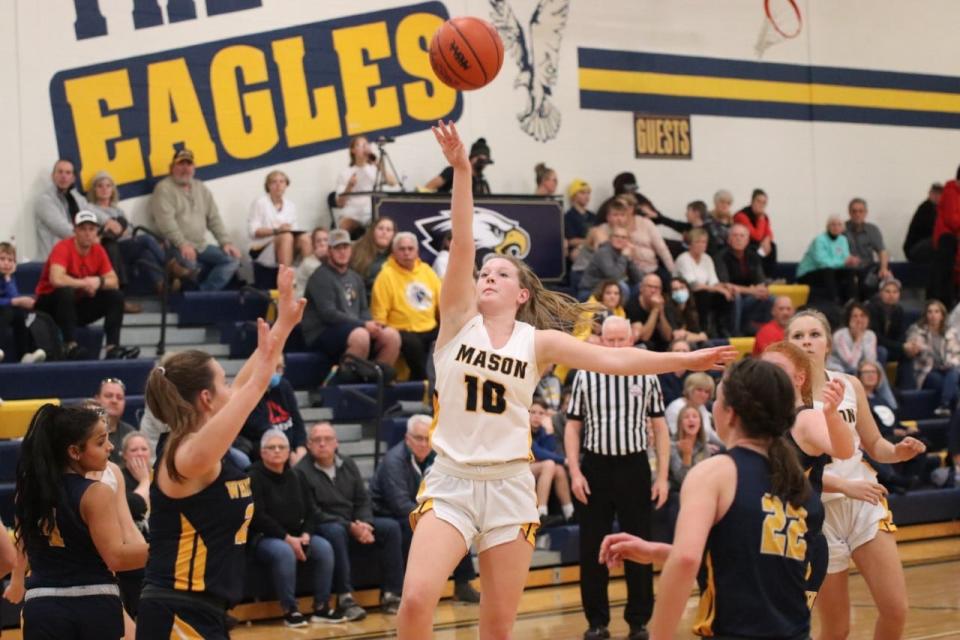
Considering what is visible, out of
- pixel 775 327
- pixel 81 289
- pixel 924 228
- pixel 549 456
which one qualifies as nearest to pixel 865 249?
pixel 924 228

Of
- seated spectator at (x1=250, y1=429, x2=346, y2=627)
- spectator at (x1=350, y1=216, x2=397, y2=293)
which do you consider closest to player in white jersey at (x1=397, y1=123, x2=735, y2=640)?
seated spectator at (x1=250, y1=429, x2=346, y2=627)

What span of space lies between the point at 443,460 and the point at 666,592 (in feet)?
5.58

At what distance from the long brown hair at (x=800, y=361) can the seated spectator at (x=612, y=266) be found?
8.28 metres

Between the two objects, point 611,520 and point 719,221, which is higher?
point 719,221

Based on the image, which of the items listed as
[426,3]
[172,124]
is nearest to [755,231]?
[426,3]

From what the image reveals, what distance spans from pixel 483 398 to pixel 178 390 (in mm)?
1307

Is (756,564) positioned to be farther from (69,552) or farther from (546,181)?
(546,181)

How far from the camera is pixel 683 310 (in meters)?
14.0

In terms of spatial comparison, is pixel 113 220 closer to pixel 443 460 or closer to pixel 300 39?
pixel 300 39

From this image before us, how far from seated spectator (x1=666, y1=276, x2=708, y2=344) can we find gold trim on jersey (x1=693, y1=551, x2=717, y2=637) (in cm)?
967

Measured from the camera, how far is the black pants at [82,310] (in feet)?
36.5

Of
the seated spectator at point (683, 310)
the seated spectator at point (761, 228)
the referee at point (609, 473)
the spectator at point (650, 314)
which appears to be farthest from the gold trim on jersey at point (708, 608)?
the seated spectator at point (761, 228)

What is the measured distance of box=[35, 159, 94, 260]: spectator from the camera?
1220 cm

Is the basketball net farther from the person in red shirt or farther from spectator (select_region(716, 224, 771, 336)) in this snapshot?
the person in red shirt
